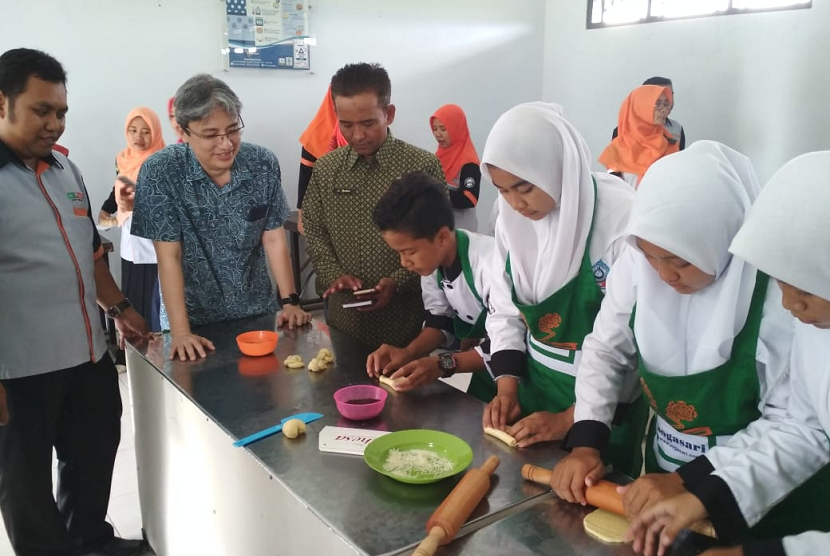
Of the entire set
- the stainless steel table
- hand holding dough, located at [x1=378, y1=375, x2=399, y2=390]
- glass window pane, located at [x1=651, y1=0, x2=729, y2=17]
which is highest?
glass window pane, located at [x1=651, y1=0, x2=729, y2=17]

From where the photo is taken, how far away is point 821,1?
381 centimetres

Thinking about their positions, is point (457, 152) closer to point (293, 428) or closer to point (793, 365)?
point (293, 428)

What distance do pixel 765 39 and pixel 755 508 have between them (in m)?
3.98

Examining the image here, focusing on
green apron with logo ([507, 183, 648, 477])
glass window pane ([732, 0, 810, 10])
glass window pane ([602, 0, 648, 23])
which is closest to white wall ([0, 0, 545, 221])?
glass window pane ([602, 0, 648, 23])

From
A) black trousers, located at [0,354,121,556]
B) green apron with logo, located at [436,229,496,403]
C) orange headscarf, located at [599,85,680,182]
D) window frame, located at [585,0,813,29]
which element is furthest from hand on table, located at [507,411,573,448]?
window frame, located at [585,0,813,29]

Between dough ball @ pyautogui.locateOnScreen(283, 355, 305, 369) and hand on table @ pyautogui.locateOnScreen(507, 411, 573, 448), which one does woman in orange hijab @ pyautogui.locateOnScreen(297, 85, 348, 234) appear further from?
hand on table @ pyautogui.locateOnScreen(507, 411, 573, 448)

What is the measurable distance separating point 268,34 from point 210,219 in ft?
9.09

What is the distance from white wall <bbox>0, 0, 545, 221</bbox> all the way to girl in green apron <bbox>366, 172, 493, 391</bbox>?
2792 mm

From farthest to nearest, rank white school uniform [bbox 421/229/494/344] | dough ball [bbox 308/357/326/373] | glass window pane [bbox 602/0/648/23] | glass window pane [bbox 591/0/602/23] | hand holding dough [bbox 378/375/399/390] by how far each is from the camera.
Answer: glass window pane [bbox 591/0/602/23] → glass window pane [bbox 602/0/648/23] → white school uniform [bbox 421/229/494/344] → dough ball [bbox 308/357/326/373] → hand holding dough [bbox 378/375/399/390]

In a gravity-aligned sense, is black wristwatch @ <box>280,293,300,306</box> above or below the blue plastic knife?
above

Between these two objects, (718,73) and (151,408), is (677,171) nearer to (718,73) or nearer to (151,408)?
(151,408)

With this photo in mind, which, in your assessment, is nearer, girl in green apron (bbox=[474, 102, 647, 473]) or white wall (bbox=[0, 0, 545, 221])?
girl in green apron (bbox=[474, 102, 647, 473])

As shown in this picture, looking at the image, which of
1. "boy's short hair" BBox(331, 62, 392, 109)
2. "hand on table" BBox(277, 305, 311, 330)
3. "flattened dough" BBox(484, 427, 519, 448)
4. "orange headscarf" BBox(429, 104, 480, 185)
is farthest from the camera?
"orange headscarf" BBox(429, 104, 480, 185)

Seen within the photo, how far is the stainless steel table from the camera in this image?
1.08 m
